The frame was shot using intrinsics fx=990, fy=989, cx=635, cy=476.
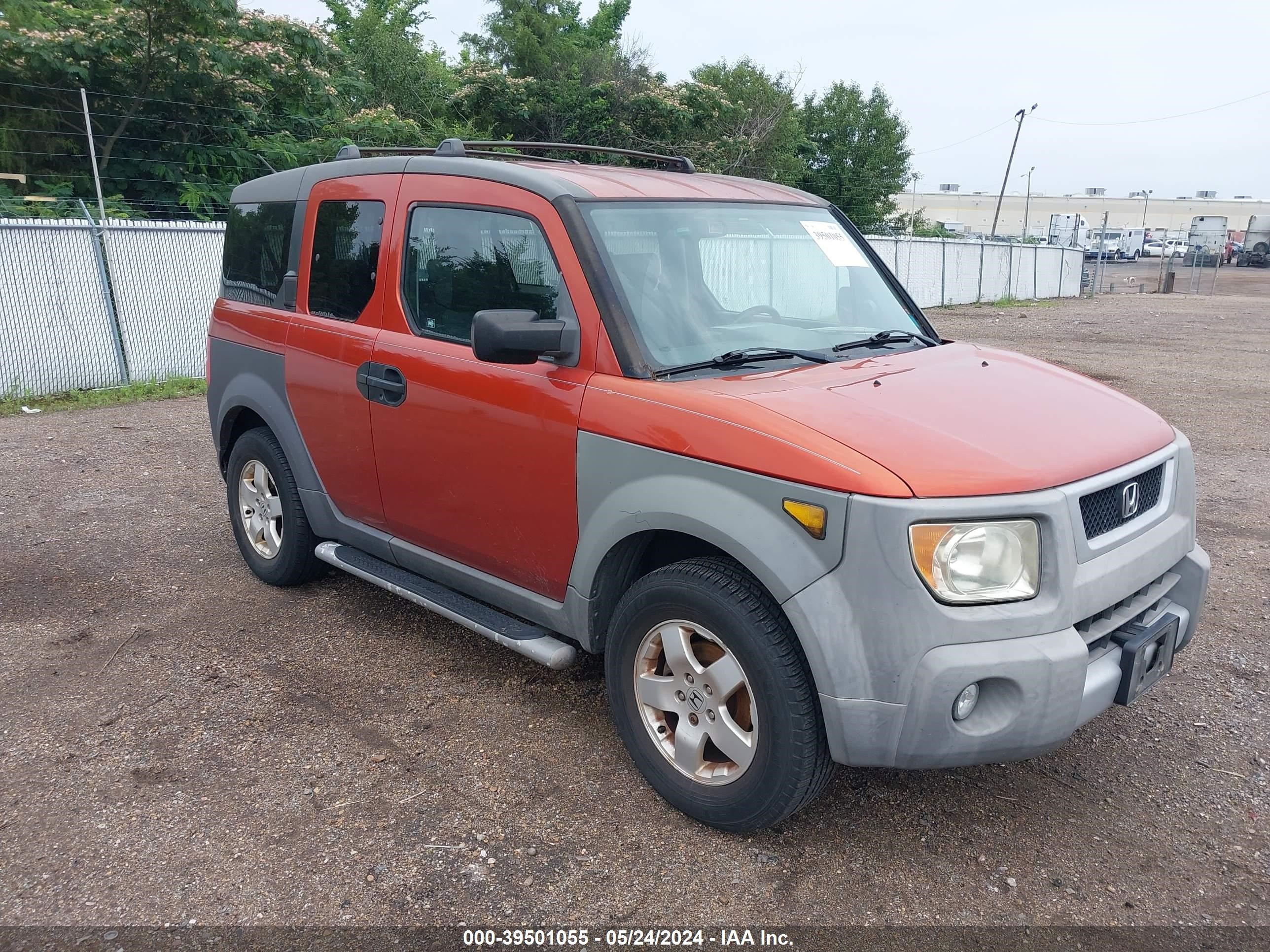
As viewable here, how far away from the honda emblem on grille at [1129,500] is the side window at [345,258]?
2.87 meters

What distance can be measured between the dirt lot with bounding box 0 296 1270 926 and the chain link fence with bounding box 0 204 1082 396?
6236 mm

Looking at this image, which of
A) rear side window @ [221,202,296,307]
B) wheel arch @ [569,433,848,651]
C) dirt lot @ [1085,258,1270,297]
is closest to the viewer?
wheel arch @ [569,433,848,651]

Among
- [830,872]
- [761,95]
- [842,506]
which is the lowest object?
[830,872]

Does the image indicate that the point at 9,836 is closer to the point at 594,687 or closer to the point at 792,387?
the point at 594,687

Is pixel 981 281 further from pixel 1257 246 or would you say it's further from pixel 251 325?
pixel 1257 246

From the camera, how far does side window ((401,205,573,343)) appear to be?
339 centimetres

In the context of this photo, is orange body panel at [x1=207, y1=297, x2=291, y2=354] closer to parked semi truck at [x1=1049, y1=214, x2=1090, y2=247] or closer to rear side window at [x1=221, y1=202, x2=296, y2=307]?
rear side window at [x1=221, y1=202, x2=296, y2=307]

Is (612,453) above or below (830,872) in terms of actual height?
above

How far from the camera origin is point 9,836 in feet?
9.87

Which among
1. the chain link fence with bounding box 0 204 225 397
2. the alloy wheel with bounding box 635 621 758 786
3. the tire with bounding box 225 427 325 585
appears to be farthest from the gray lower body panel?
the chain link fence with bounding box 0 204 225 397

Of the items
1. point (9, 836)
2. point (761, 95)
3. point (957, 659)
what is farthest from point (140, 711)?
point (761, 95)

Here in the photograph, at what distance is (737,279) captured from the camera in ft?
11.7

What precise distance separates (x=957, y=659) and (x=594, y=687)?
179 cm

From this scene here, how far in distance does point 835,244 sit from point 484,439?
5.52ft
